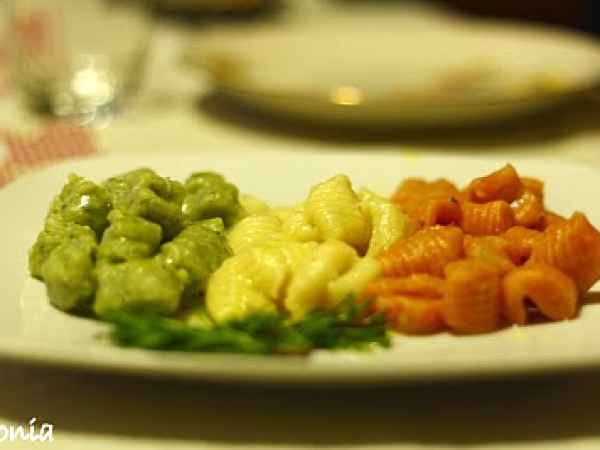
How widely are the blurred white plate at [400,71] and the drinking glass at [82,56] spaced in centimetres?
23

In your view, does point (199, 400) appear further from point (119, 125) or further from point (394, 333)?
point (119, 125)

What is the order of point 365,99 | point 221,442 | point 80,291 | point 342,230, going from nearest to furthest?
point 221,442 → point 80,291 → point 342,230 → point 365,99

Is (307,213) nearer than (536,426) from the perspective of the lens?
No

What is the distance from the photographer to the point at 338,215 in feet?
4.94

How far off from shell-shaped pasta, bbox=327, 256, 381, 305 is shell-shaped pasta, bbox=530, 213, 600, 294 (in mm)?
269

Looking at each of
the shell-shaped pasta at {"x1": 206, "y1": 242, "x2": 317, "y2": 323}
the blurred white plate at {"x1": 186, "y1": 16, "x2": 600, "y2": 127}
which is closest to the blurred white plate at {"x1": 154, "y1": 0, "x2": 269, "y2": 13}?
the blurred white plate at {"x1": 186, "y1": 16, "x2": 600, "y2": 127}

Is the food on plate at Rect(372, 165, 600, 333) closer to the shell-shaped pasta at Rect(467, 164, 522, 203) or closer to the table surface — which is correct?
the shell-shaped pasta at Rect(467, 164, 522, 203)

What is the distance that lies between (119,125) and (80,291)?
1526 mm

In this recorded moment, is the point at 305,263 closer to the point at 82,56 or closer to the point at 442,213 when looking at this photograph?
the point at 442,213

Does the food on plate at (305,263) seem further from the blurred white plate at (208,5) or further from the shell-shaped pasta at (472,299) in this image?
the blurred white plate at (208,5)

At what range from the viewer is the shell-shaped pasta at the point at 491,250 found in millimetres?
1363

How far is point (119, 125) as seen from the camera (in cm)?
276

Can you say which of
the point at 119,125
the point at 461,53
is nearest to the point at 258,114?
the point at 119,125

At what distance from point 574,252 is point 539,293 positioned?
12 cm
